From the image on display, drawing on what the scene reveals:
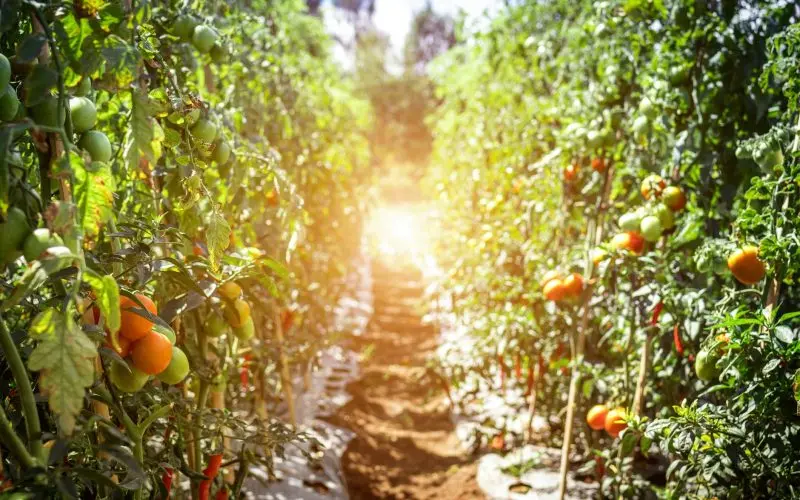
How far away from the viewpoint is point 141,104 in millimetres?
758

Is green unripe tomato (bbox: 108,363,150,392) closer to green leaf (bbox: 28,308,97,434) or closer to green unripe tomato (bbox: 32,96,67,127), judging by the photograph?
green leaf (bbox: 28,308,97,434)

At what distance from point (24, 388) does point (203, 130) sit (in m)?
0.63

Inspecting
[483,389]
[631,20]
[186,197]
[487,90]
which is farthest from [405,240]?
[186,197]

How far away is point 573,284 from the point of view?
6.32ft

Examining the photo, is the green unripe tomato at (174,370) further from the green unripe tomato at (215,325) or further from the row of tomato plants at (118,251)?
the green unripe tomato at (215,325)

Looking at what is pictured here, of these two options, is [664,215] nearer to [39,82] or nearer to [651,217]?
[651,217]

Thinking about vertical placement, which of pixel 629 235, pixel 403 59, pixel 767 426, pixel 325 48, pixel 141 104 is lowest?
pixel 767 426

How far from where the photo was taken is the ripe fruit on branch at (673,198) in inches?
63.1

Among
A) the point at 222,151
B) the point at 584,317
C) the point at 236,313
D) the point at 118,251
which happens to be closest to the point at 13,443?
the point at 118,251

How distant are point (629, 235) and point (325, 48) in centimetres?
509

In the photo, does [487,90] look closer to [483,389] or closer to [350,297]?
[483,389]

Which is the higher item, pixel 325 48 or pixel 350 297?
pixel 325 48

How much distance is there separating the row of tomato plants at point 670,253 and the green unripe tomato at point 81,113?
120cm

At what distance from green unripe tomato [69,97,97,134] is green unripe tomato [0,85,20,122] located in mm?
77
